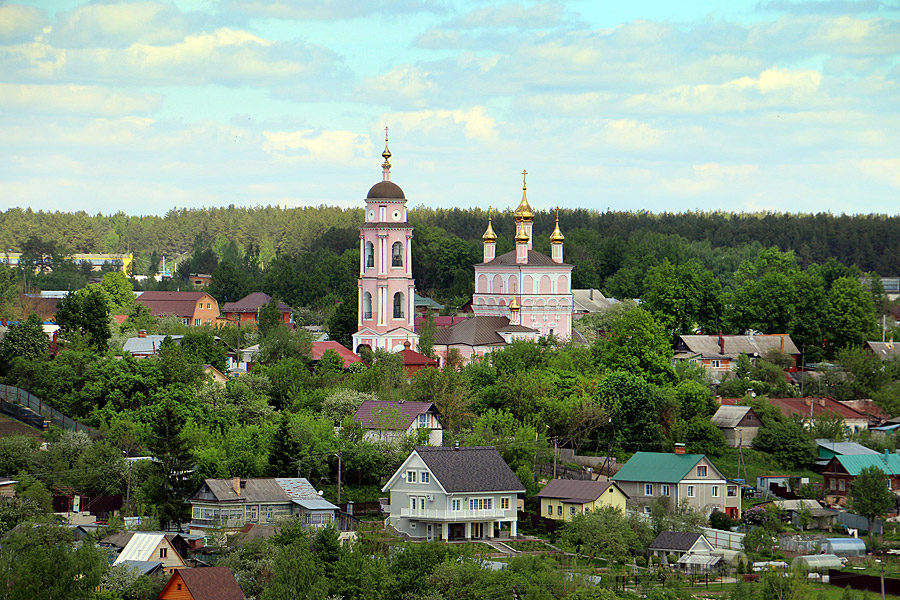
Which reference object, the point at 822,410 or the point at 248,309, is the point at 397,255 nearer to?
the point at 822,410

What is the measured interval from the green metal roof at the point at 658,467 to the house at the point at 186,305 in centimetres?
5249

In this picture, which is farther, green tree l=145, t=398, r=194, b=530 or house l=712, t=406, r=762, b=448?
house l=712, t=406, r=762, b=448

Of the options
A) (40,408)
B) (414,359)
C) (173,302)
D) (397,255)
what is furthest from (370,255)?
(173,302)

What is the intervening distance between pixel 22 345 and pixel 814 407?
34.6 meters

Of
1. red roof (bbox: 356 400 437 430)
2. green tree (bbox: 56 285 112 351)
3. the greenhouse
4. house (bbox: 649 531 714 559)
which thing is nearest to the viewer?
the greenhouse

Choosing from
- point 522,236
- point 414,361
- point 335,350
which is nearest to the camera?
point 414,361

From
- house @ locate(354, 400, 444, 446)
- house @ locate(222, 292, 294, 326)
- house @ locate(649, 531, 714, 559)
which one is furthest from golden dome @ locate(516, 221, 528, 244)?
house @ locate(649, 531, 714, 559)

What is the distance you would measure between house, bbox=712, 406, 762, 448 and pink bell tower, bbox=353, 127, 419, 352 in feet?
61.4

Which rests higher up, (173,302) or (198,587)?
(173,302)

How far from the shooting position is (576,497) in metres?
49.2

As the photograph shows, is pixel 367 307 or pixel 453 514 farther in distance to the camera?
pixel 367 307

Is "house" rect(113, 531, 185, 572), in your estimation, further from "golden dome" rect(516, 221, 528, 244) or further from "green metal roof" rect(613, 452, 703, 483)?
"golden dome" rect(516, 221, 528, 244)

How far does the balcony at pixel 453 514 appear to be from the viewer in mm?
47625

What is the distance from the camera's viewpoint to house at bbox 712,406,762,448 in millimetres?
59578
